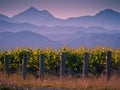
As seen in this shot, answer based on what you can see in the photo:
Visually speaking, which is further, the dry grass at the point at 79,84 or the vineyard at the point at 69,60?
the vineyard at the point at 69,60

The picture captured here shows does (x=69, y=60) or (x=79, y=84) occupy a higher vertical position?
(x=69, y=60)

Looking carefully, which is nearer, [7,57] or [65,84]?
[65,84]

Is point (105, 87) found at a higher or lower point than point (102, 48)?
lower

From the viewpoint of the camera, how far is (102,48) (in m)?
32.5

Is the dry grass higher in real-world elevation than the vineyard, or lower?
lower

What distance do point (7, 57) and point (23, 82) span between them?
23.3 feet

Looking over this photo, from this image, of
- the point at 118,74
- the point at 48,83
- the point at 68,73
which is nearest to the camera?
the point at 48,83

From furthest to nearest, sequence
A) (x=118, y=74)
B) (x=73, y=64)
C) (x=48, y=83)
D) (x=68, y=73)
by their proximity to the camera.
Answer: (x=73, y=64) → (x=68, y=73) → (x=118, y=74) → (x=48, y=83)

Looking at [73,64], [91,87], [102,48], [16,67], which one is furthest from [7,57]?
[91,87]

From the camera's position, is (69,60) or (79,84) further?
(69,60)

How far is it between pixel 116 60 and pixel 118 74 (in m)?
3.68

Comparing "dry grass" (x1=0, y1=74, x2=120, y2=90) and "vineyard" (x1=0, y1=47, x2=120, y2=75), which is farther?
"vineyard" (x1=0, y1=47, x2=120, y2=75)

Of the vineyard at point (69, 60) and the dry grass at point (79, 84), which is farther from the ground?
the vineyard at point (69, 60)

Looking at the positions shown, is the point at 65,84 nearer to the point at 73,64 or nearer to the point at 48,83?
the point at 48,83
